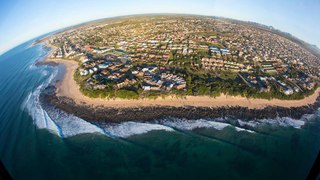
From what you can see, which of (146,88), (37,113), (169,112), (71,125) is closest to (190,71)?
(146,88)

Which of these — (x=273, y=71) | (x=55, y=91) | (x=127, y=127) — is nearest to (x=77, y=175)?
(x=127, y=127)

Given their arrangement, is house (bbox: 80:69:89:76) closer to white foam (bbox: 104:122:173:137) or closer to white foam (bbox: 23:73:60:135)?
white foam (bbox: 23:73:60:135)

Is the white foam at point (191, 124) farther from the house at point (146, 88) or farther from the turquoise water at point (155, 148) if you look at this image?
the house at point (146, 88)

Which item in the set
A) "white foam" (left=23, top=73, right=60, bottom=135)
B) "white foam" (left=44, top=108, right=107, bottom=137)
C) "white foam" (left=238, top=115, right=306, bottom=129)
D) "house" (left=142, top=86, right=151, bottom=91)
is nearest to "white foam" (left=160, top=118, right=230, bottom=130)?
"white foam" (left=238, top=115, right=306, bottom=129)

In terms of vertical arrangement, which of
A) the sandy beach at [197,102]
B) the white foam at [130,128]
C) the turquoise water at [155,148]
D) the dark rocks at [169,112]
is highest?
the sandy beach at [197,102]

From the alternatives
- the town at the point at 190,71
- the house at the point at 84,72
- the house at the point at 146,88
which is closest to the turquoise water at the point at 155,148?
the town at the point at 190,71

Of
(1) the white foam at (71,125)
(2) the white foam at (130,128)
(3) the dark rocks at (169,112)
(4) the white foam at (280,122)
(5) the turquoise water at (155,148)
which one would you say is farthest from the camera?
(3) the dark rocks at (169,112)

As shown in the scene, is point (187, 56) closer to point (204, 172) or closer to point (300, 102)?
point (300, 102)
